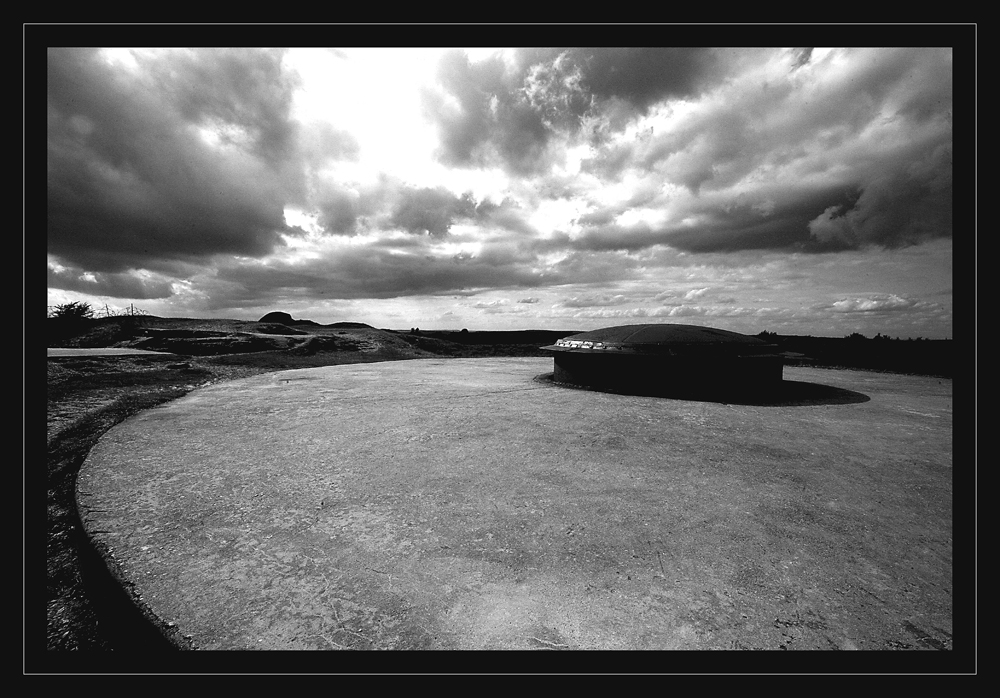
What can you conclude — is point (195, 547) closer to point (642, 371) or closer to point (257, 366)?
point (642, 371)

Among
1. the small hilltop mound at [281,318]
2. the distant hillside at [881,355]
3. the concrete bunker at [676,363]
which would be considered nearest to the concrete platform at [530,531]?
the concrete bunker at [676,363]

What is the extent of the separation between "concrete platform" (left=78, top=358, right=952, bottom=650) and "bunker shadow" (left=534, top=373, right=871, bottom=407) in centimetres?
120

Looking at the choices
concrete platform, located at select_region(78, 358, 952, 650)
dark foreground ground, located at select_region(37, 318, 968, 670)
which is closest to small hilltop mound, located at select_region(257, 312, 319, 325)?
dark foreground ground, located at select_region(37, 318, 968, 670)

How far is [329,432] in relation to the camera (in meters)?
3.21

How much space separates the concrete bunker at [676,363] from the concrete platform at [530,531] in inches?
62.1

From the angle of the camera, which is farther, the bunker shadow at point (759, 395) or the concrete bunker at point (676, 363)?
the concrete bunker at point (676, 363)

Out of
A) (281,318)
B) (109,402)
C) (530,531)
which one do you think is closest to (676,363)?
(530,531)

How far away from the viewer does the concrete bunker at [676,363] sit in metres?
4.98

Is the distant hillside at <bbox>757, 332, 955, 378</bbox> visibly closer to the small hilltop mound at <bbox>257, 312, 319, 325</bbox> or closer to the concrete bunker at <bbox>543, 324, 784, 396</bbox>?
the concrete bunker at <bbox>543, 324, 784, 396</bbox>

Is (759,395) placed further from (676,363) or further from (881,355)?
(881,355)

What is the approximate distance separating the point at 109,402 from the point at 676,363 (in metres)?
6.68

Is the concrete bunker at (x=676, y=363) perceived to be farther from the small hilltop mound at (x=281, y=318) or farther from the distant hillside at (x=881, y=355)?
the small hilltop mound at (x=281, y=318)
